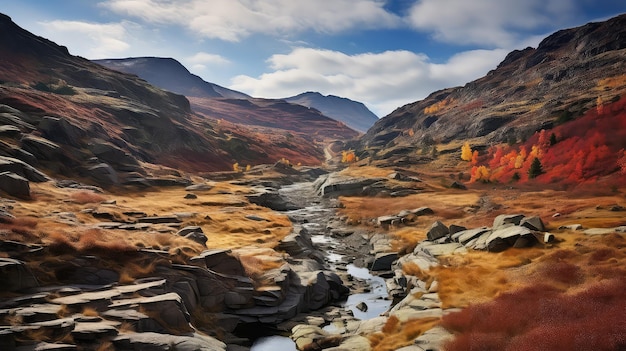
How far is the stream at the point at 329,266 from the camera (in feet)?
75.9

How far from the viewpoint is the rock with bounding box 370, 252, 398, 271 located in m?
39.4

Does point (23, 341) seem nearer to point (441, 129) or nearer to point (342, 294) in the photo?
point (342, 294)

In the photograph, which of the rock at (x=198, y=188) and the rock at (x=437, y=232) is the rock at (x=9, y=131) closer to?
the rock at (x=198, y=188)

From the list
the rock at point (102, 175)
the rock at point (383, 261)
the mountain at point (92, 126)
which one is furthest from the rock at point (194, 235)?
the rock at point (102, 175)

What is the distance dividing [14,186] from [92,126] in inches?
2200

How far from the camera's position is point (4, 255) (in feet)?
59.0

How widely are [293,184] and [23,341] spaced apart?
105 meters

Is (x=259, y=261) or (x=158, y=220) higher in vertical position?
(x=158, y=220)

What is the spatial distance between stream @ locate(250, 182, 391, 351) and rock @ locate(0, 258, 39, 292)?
1274cm

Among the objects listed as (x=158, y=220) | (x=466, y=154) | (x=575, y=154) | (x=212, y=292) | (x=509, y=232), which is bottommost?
(x=212, y=292)

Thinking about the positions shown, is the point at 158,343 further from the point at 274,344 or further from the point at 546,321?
the point at 546,321

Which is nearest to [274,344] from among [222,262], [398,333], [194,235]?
[222,262]

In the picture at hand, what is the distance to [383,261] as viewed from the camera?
3981 centimetres

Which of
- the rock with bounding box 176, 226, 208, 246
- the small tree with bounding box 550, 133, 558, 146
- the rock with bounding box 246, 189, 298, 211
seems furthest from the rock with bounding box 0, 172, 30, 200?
the small tree with bounding box 550, 133, 558, 146
